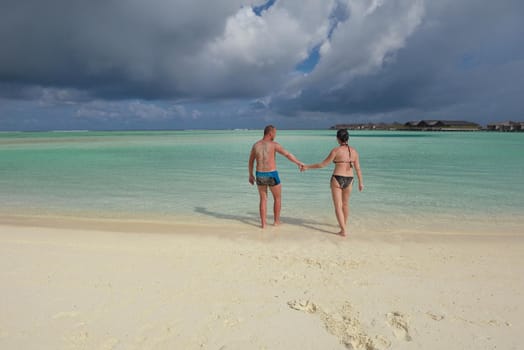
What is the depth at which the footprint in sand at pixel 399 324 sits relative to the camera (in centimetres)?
310

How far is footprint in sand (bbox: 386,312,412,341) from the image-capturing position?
310cm

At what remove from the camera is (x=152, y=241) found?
6023mm

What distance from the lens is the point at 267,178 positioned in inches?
269

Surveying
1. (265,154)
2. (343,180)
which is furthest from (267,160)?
(343,180)

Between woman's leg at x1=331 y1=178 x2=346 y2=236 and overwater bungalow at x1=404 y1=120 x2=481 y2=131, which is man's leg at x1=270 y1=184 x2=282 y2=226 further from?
overwater bungalow at x1=404 y1=120 x2=481 y2=131

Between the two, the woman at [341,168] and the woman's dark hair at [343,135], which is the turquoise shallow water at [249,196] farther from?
the woman's dark hair at [343,135]

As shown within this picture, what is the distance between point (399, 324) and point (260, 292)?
161 cm

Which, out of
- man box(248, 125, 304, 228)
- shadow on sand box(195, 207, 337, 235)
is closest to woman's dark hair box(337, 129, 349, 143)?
man box(248, 125, 304, 228)

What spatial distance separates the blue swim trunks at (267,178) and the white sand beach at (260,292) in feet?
4.29

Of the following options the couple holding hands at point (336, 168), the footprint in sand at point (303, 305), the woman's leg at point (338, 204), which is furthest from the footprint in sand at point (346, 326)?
the couple holding hands at point (336, 168)

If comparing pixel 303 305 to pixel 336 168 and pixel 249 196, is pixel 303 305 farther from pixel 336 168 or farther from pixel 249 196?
pixel 249 196

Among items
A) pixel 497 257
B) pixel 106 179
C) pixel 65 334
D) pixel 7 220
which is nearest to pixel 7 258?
pixel 65 334

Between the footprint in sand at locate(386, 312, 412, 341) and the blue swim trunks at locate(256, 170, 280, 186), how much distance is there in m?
3.87

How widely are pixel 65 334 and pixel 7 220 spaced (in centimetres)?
664
